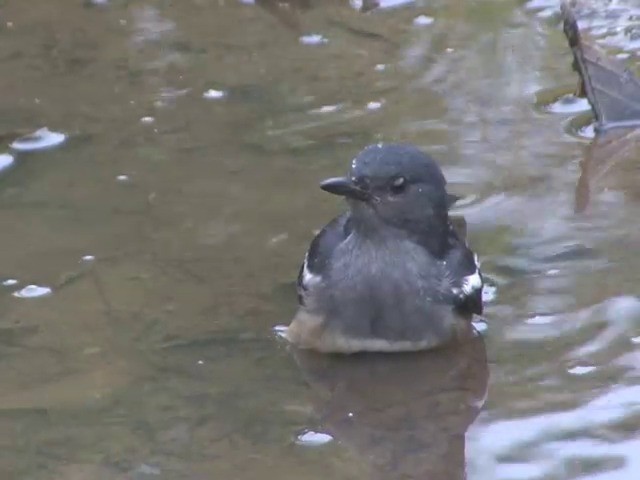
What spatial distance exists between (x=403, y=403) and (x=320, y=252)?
2.80ft

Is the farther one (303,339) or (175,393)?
(303,339)

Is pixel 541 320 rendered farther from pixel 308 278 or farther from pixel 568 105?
pixel 568 105

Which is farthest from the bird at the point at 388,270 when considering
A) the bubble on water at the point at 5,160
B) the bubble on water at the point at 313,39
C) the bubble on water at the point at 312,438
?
the bubble on water at the point at 313,39

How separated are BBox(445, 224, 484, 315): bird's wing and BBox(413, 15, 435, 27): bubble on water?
11.4ft

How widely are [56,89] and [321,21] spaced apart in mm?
1967

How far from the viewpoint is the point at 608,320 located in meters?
5.64

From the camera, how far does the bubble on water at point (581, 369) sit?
529cm

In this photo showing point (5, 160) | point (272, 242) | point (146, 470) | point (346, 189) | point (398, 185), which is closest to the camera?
point (146, 470)

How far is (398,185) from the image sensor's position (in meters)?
5.86

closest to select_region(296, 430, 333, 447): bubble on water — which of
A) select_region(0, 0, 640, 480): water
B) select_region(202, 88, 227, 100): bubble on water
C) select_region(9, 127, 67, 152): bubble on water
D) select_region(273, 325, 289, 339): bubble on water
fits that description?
select_region(0, 0, 640, 480): water

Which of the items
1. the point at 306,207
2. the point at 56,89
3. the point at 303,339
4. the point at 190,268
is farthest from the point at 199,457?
the point at 56,89

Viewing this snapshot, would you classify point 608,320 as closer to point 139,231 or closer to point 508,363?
point 508,363

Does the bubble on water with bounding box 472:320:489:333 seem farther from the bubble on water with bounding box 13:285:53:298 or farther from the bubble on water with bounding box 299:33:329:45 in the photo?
the bubble on water with bounding box 299:33:329:45

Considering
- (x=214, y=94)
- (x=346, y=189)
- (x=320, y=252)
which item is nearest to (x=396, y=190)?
(x=346, y=189)
